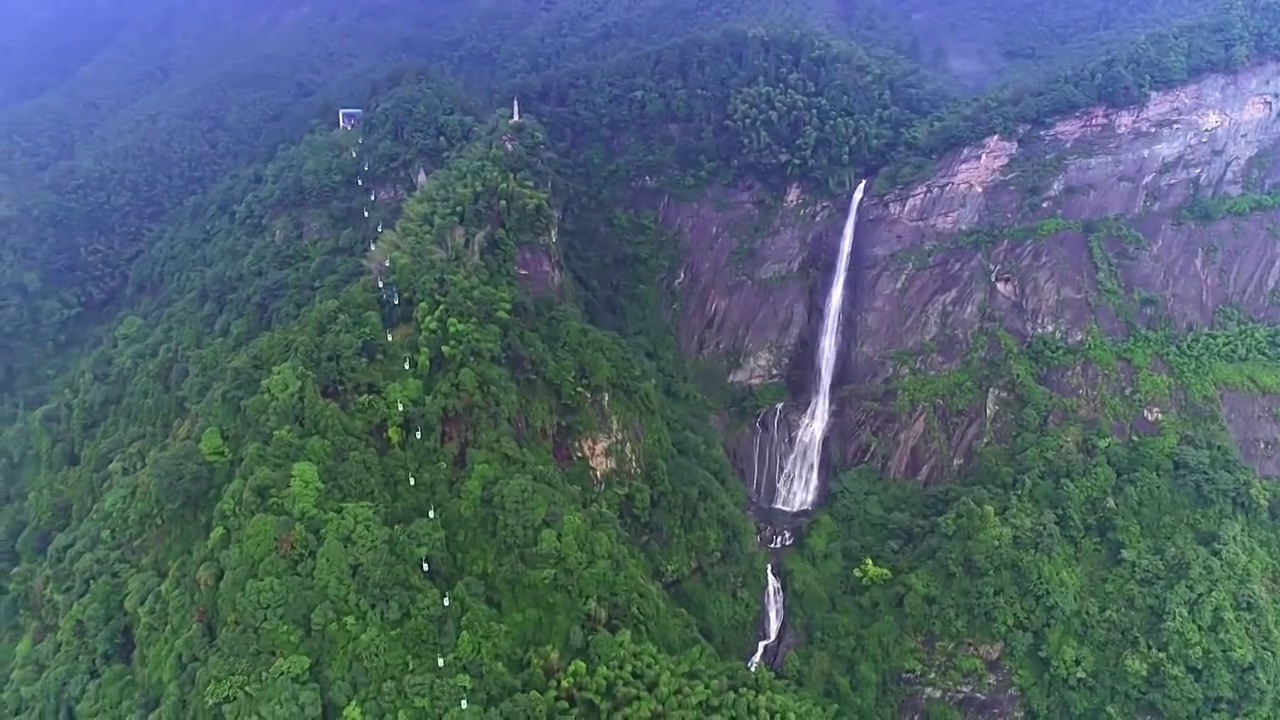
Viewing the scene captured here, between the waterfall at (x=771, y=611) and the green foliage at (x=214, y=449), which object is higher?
the green foliage at (x=214, y=449)

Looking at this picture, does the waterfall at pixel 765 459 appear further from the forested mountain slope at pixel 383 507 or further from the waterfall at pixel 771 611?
the waterfall at pixel 771 611

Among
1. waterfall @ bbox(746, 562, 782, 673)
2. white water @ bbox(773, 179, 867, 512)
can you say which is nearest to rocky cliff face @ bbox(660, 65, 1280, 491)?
white water @ bbox(773, 179, 867, 512)

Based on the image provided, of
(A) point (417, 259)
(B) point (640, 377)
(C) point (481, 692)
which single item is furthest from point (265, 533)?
(B) point (640, 377)

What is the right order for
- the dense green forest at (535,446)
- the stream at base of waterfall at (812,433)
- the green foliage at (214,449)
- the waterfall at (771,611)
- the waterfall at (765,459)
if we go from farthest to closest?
the waterfall at (765,459) → the stream at base of waterfall at (812,433) → the waterfall at (771,611) → the green foliage at (214,449) → the dense green forest at (535,446)

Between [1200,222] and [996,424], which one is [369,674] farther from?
[1200,222]

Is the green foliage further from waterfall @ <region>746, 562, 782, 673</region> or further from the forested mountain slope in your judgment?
waterfall @ <region>746, 562, 782, 673</region>

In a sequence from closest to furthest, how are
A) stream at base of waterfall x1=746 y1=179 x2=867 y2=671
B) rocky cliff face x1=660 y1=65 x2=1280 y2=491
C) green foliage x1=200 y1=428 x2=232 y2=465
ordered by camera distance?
green foliage x1=200 y1=428 x2=232 y2=465 < rocky cliff face x1=660 y1=65 x2=1280 y2=491 < stream at base of waterfall x1=746 y1=179 x2=867 y2=671

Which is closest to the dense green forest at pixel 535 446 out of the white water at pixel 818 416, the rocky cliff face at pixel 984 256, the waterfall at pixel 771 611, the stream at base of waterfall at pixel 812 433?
the waterfall at pixel 771 611
